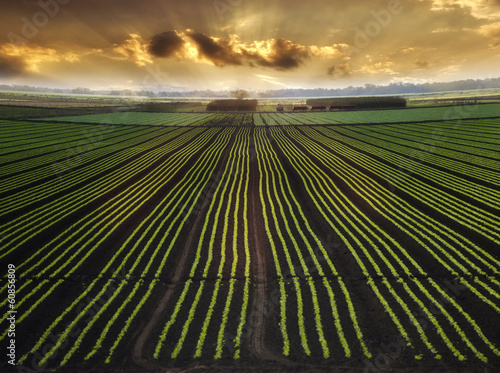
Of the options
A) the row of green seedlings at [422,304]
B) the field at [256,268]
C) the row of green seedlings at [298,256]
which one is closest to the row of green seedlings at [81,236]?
the field at [256,268]

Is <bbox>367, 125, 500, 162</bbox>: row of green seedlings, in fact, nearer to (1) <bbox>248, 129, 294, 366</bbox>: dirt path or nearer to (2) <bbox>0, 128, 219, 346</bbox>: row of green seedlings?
(1) <bbox>248, 129, 294, 366</bbox>: dirt path

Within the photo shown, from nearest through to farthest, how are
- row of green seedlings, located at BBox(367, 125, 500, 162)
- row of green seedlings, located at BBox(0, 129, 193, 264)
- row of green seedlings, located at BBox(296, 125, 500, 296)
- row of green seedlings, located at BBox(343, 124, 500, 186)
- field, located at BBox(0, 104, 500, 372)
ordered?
field, located at BBox(0, 104, 500, 372) < row of green seedlings, located at BBox(296, 125, 500, 296) < row of green seedlings, located at BBox(0, 129, 193, 264) < row of green seedlings, located at BBox(343, 124, 500, 186) < row of green seedlings, located at BBox(367, 125, 500, 162)

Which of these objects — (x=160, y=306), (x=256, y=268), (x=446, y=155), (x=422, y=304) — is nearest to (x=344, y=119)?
(x=446, y=155)

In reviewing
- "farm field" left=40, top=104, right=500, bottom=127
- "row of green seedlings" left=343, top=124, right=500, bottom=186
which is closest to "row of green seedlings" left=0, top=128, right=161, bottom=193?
"farm field" left=40, top=104, right=500, bottom=127

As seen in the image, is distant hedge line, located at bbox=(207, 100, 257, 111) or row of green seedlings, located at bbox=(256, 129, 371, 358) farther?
distant hedge line, located at bbox=(207, 100, 257, 111)

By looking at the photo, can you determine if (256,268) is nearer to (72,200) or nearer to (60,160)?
(72,200)

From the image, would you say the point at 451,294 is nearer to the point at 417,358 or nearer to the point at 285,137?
the point at 417,358

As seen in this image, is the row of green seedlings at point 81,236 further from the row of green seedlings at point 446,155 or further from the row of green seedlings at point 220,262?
the row of green seedlings at point 446,155

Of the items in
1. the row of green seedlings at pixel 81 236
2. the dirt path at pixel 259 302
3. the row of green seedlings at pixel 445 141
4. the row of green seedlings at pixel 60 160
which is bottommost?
the dirt path at pixel 259 302
